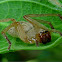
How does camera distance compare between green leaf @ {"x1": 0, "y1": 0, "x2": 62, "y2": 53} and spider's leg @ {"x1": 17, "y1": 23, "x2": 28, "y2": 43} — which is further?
green leaf @ {"x1": 0, "y1": 0, "x2": 62, "y2": 53}

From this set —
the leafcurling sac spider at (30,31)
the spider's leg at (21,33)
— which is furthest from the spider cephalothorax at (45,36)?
the spider's leg at (21,33)

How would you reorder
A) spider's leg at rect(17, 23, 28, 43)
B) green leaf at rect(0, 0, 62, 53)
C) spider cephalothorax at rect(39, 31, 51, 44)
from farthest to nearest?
green leaf at rect(0, 0, 62, 53)
spider's leg at rect(17, 23, 28, 43)
spider cephalothorax at rect(39, 31, 51, 44)

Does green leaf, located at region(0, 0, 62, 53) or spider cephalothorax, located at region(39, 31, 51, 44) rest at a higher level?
green leaf, located at region(0, 0, 62, 53)

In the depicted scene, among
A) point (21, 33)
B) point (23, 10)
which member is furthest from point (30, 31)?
point (23, 10)

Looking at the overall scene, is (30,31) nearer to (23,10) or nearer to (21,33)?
(21,33)

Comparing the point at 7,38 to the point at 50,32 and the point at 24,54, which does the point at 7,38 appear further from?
the point at 50,32

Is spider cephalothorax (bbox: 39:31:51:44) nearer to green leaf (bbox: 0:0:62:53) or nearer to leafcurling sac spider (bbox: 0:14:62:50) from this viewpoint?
leafcurling sac spider (bbox: 0:14:62:50)

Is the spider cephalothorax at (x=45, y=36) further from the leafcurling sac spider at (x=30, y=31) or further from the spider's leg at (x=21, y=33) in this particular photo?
the spider's leg at (x=21, y=33)

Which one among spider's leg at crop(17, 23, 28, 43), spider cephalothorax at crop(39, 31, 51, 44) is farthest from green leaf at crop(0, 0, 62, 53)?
spider cephalothorax at crop(39, 31, 51, 44)

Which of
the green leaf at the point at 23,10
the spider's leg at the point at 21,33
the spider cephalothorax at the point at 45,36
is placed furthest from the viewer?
the green leaf at the point at 23,10

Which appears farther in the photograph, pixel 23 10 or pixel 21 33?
pixel 23 10

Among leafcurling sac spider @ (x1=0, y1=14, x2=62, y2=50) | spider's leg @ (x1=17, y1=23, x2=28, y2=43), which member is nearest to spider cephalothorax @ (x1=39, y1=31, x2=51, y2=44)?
leafcurling sac spider @ (x1=0, y1=14, x2=62, y2=50)

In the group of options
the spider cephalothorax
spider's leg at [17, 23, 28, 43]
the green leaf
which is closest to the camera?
the spider cephalothorax
